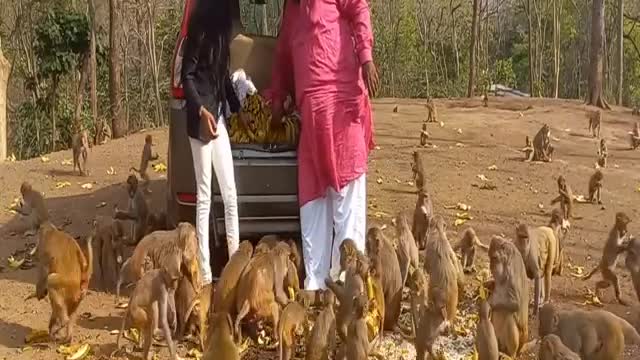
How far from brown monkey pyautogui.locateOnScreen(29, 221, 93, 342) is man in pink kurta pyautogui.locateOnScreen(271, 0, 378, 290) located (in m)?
1.77

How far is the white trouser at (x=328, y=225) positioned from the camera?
22.8 ft

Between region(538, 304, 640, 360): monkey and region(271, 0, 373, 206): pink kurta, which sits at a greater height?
region(271, 0, 373, 206): pink kurta

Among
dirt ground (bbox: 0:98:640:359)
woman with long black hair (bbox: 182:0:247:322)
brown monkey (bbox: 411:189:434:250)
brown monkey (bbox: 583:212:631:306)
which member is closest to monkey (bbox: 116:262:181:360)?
dirt ground (bbox: 0:98:640:359)

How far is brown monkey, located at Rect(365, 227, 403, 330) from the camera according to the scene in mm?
6406

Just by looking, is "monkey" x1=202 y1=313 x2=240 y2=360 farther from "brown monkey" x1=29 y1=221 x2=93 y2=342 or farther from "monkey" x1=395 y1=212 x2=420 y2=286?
"monkey" x1=395 y1=212 x2=420 y2=286

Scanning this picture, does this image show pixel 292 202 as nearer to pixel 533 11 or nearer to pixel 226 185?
pixel 226 185

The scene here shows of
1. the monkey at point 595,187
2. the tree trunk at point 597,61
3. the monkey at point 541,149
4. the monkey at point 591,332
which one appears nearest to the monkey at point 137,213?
the monkey at point 591,332

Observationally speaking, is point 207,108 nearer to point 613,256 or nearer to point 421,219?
point 421,219

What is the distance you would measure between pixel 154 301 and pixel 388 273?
174 cm

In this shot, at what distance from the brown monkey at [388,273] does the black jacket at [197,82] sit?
1563 millimetres

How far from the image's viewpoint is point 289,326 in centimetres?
565

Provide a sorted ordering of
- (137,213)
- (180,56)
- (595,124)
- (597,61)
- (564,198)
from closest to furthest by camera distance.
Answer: (180,56) → (137,213) → (564,198) → (595,124) → (597,61)

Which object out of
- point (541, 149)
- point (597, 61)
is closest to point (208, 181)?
point (541, 149)

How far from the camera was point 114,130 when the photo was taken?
21.6 meters
